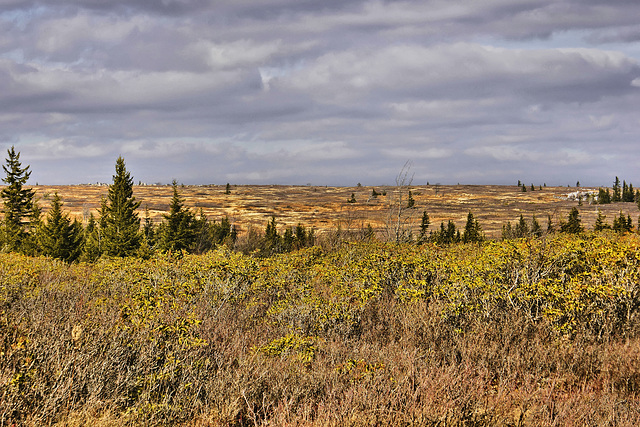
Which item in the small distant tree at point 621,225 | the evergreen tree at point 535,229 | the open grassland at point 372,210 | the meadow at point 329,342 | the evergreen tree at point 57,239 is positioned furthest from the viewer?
the open grassland at point 372,210

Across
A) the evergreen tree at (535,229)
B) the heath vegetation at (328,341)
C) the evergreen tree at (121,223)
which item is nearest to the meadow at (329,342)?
the heath vegetation at (328,341)

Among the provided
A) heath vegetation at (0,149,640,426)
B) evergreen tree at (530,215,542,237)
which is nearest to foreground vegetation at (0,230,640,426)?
heath vegetation at (0,149,640,426)

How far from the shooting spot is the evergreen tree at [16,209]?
45906 mm

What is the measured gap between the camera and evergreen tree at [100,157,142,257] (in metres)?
38.2

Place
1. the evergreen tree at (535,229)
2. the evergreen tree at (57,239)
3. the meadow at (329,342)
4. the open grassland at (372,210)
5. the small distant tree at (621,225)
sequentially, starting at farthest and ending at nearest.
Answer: the open grassland at (372,210) < the evergreen tree at (57,239) < the small distant tree at (621,225) < the evergreen tree at (535,229) < the meadow at (329,342)

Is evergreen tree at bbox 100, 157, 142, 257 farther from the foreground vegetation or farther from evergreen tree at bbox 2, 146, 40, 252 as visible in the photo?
the foreground vegetation

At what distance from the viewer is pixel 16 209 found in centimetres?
4803

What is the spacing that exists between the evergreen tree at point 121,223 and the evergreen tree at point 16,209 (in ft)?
40.0

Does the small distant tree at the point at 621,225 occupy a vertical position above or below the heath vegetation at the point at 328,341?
below

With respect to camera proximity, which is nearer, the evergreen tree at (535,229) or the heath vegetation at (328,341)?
the heath vegetation at (328,341)

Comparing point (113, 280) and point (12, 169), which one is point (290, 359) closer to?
point (113, 280)

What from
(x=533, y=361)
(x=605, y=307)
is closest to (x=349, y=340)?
(x=533, y=361)

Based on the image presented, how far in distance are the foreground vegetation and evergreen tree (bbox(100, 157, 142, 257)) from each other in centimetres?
2683

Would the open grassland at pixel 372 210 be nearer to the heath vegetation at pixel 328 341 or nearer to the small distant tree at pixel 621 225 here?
the small distant tree at pixel 621 225
